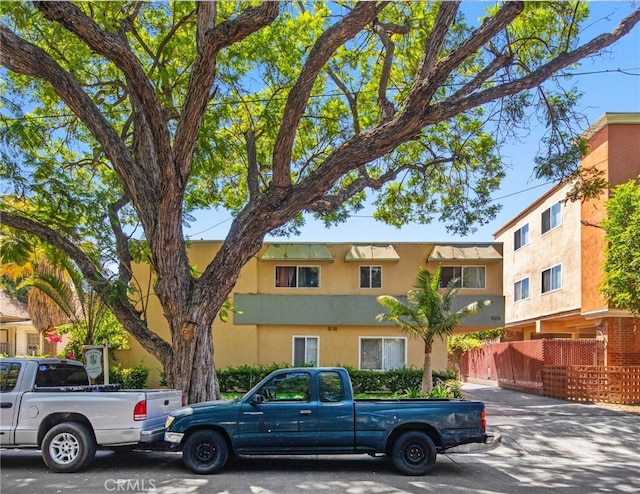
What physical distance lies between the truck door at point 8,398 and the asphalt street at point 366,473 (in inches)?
24.2

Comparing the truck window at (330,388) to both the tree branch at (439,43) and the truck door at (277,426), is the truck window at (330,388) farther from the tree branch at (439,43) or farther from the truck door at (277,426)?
the tree branch at (439,43)

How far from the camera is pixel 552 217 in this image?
90.0 feet

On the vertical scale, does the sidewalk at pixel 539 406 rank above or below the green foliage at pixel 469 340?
below

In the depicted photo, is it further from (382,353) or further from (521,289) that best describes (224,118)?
(521,289)

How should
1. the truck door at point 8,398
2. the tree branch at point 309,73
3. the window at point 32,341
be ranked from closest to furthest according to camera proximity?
1. the truck door at point 8,398
2. the tree branch at point 309,73
3. the window at point 32,341

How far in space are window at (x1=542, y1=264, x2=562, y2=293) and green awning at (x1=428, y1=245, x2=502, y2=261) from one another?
6.14 m

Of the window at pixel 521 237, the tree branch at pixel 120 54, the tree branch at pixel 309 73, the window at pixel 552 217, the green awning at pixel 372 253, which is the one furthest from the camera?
the window at pixel 521 237

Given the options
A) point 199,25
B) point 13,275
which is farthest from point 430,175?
point 13,275

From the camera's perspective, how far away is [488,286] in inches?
873

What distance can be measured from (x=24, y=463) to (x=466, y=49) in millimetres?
10203

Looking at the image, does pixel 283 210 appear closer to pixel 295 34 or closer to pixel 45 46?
pixel 295 34

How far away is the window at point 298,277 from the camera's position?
22.3 meters

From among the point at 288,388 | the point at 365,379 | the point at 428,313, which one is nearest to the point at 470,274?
the point at 365,379

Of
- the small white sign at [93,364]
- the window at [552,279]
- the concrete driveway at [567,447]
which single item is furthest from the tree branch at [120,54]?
the window at [552,279]
